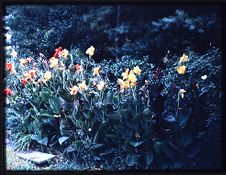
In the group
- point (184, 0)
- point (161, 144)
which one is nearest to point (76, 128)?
point (161, 144)

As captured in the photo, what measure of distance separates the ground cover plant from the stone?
0.15 ft

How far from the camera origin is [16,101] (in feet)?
13.0

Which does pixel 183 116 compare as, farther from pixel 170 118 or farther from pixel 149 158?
pixel 149 158

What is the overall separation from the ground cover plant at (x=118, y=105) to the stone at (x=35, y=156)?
46 mm

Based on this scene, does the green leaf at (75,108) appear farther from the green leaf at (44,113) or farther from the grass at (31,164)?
the grass at (31,164)

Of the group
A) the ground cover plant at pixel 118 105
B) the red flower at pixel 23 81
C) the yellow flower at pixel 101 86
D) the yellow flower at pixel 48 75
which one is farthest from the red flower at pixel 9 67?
the yellow flower at pixel 101 86

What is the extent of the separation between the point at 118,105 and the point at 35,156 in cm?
86

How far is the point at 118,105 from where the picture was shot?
12.7ft

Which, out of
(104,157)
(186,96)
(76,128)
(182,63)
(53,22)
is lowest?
(104,157)

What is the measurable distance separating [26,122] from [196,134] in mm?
1499

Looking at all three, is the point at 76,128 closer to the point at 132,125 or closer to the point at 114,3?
the point at 132,125

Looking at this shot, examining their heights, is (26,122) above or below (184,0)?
below

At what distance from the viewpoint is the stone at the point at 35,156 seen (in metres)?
3.91

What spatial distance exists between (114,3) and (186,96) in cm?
101
